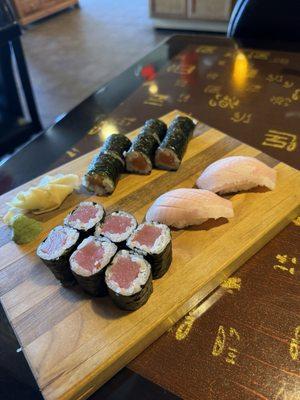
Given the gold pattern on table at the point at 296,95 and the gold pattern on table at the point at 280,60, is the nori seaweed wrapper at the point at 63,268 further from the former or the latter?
the gold pattern on table at the point at 280,60

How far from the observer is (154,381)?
1.05 metres

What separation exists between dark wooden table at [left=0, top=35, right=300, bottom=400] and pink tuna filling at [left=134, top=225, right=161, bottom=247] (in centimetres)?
29

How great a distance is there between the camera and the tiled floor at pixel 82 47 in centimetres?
498

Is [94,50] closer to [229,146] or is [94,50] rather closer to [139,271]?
[229,146]

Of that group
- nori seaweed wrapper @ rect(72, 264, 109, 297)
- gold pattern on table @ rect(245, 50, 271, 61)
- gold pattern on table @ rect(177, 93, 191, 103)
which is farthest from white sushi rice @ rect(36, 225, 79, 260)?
gold pattern on table @ rect(245, 50, 271, 61)

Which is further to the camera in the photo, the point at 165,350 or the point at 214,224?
the point at 214,224

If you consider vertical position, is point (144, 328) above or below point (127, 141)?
below

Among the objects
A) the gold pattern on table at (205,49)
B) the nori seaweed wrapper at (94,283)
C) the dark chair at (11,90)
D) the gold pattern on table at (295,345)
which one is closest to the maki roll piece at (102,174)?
the nori seaweed wrapper at (94,283)

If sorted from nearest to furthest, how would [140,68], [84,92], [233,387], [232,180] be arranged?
[233,387], [232,180], [140,68], [84,92]

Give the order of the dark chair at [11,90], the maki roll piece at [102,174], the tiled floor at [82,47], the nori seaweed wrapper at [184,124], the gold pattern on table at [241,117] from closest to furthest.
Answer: the maki roll piece at [102,174], the nori seaweed wrapper at [184,124], the gold pattern on table at [241,117], the dark chair at [11,90], the tiled floor at [82,47]

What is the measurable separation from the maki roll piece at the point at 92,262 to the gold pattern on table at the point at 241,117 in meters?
Answer: 1.22

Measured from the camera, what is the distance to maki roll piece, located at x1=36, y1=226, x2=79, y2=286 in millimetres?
1223

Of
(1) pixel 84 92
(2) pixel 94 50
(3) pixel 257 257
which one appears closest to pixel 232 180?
(3) pixel 257 257

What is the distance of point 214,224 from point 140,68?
5.44 ft
